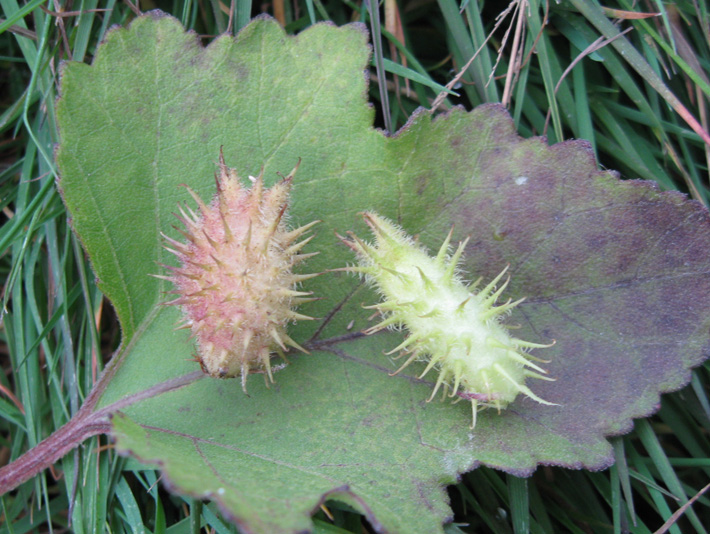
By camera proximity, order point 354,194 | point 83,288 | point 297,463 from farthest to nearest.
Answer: point 83,288 < point 354,194 < point 297,463

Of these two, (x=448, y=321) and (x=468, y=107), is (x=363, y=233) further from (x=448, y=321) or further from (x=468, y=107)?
(x=468, y=107)

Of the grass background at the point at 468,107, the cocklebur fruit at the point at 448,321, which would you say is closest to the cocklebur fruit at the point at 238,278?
the cocklebur fruit at the point at 448,321

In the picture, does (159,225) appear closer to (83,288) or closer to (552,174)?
(83,288)

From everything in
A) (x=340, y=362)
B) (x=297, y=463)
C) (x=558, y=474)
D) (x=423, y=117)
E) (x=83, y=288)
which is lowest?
(x=558, y=474)

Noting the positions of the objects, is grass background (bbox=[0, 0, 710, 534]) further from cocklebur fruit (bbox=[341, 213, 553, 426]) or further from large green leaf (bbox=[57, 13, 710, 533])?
cocklebur fruit (bbox=[341, 213, 553, 426])

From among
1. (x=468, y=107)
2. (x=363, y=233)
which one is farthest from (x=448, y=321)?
(x=468, y=107)

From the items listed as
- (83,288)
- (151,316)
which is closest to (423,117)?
(151,316)
